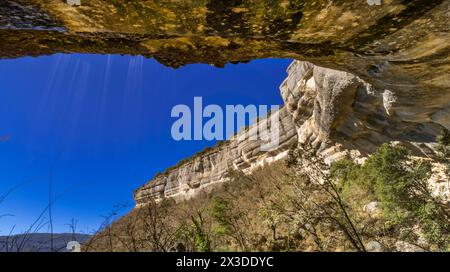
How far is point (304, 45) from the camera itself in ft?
9.68

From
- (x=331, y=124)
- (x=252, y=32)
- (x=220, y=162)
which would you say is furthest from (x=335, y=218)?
(x=220, y=162)

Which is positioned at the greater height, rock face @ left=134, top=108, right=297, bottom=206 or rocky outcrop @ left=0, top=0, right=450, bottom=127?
rock face @ left=134, top=108, right=297, bottom=206

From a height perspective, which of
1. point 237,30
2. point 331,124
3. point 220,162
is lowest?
point 237,30

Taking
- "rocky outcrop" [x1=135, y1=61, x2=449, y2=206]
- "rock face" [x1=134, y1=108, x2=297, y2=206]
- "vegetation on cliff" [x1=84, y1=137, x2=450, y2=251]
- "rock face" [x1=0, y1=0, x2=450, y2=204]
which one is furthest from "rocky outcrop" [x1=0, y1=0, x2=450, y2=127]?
"rock face" [x1=134, y1=108, x2=297, y2=206]

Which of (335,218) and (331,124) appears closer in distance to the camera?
(335,218)

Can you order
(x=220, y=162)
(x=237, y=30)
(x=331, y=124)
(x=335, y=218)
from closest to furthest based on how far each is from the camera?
(x=237, y=30), (x=335, y=218), (x=331, y=124), (x=220, y=162)

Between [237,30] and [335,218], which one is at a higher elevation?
[237,30]

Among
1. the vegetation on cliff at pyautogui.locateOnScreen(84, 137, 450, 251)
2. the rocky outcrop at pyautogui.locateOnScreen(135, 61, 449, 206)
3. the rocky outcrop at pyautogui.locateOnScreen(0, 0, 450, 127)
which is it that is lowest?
the vegetation on cliff at pyautogui.locateOnScreen(84, 137, 450, 251)

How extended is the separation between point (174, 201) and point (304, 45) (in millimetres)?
35504

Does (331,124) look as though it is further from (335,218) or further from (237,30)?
(237,30)

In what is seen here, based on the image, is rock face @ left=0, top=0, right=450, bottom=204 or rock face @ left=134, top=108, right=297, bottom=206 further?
rock face @ left=134, top=108, right=297, bottom=206

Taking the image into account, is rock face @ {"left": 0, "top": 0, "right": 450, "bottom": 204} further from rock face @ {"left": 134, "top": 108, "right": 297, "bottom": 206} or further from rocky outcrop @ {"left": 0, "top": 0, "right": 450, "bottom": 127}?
rock face @ {"left": 134, "top": 108, "right": 297, "bottom": 206}

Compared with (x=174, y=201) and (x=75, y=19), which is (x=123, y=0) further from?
(x=174, y=201)
